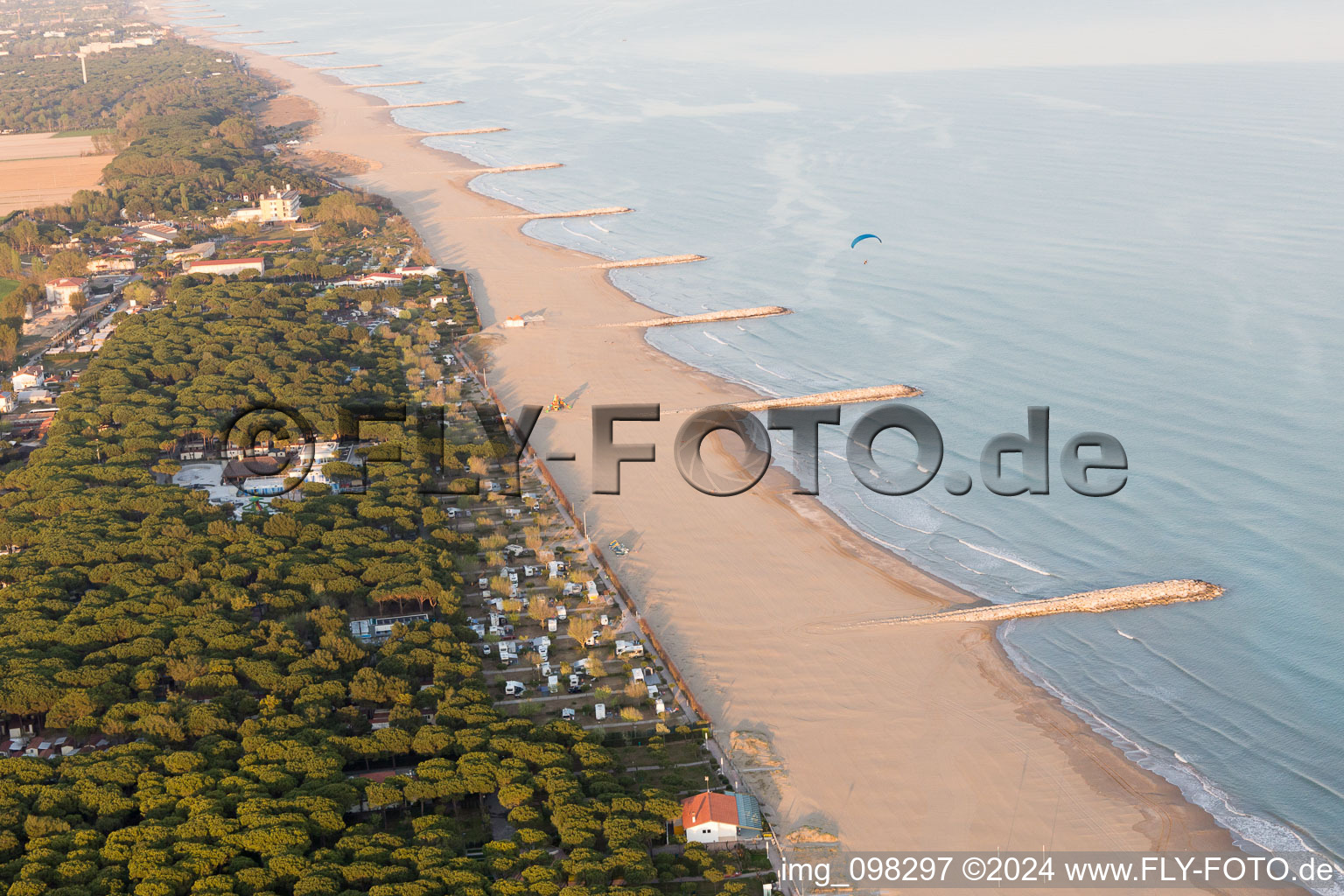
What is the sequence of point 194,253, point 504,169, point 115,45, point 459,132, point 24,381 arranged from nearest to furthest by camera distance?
point 24,381 → point 194,253 → point 504,169 → point 459,132 → point 115,45

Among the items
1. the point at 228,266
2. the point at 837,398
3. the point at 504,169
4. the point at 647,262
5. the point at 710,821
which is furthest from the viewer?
the point at 504,169

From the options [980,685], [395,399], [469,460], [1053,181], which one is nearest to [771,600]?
[980,685]

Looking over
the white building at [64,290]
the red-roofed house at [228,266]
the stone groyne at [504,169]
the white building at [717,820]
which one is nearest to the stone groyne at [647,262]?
the red-roofed house at [228,266]

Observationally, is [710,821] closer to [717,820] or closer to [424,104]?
[717,820]

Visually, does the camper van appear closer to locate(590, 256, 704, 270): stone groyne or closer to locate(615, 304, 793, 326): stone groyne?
locate(615, 304, 793, 326): stone groyne

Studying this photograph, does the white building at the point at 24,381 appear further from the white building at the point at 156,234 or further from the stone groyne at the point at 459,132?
the stone groyne at the point at 459,132

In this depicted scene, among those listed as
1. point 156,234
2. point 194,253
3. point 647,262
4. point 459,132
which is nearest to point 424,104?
point 459,132
